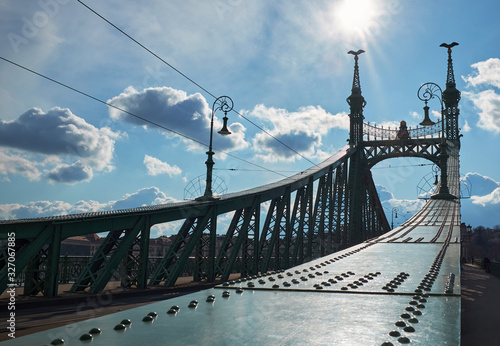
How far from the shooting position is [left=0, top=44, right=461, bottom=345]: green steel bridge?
3.31 metres

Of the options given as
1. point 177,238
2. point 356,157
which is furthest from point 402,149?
point 177,238

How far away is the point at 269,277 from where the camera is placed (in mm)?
6496

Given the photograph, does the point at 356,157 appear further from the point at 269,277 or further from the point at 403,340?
the point at 403,340

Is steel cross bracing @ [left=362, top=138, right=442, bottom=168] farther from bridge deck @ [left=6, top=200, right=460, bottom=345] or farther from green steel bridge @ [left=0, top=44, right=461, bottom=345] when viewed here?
bridge deck @ [left=6, top=200, right=460, bottom=345]

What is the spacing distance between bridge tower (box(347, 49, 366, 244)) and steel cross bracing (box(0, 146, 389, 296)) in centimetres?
911

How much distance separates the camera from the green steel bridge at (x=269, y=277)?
3309mm

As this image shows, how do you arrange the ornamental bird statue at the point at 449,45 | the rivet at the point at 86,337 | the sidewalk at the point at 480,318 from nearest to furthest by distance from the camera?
the rivet at the point at 86,337 < the sidewalk at the point at 480,318 < the ornamental bird statue at the point at 449,45

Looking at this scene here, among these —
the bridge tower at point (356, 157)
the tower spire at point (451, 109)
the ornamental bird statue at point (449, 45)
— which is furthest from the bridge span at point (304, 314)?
the tower spire at point (451, 109)

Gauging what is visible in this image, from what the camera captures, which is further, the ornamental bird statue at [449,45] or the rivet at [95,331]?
the ornamental bird statue at [449,45]

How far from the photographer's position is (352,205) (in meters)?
38.3

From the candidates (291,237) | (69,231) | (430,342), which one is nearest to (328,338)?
(430,342)

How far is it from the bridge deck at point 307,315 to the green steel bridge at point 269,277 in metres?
0.01

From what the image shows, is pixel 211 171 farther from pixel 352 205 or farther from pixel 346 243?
pixel 352 205

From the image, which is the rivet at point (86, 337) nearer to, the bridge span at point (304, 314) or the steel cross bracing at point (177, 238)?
the bridge span at point (304, 314)
